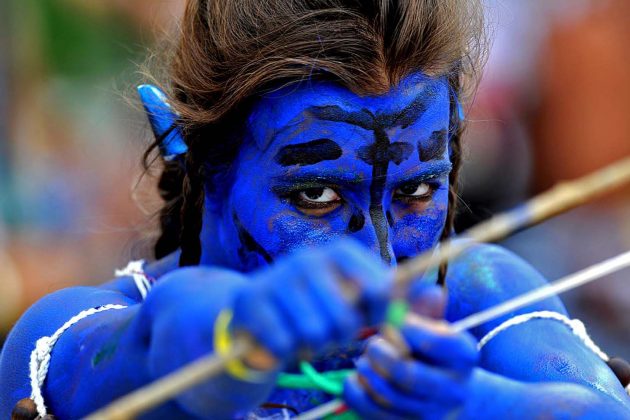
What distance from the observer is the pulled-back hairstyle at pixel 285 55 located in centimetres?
187

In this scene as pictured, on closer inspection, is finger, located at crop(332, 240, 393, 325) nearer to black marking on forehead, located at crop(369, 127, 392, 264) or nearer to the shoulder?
black marking on forehead, located at crop(369, 127, 392, 264)

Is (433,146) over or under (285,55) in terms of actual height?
under

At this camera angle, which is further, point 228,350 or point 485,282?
point 485,282

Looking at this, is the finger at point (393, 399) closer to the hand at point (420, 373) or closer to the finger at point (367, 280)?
the hand at point (420, 373)

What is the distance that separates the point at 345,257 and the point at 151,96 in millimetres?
1140

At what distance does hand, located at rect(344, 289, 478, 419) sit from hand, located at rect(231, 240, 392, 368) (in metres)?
0.12

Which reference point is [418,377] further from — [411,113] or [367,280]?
[411,113]

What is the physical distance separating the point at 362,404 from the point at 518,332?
91cm

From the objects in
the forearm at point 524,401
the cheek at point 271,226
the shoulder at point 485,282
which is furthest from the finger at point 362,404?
the shoulder at point 485,282

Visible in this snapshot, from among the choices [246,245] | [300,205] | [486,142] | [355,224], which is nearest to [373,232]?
[355,224]

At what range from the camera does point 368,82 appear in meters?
1.85

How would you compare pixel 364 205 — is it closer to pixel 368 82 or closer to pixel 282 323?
pixel 368 82

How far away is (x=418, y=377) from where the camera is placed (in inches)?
49.6

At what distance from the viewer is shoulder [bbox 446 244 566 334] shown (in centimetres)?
226
